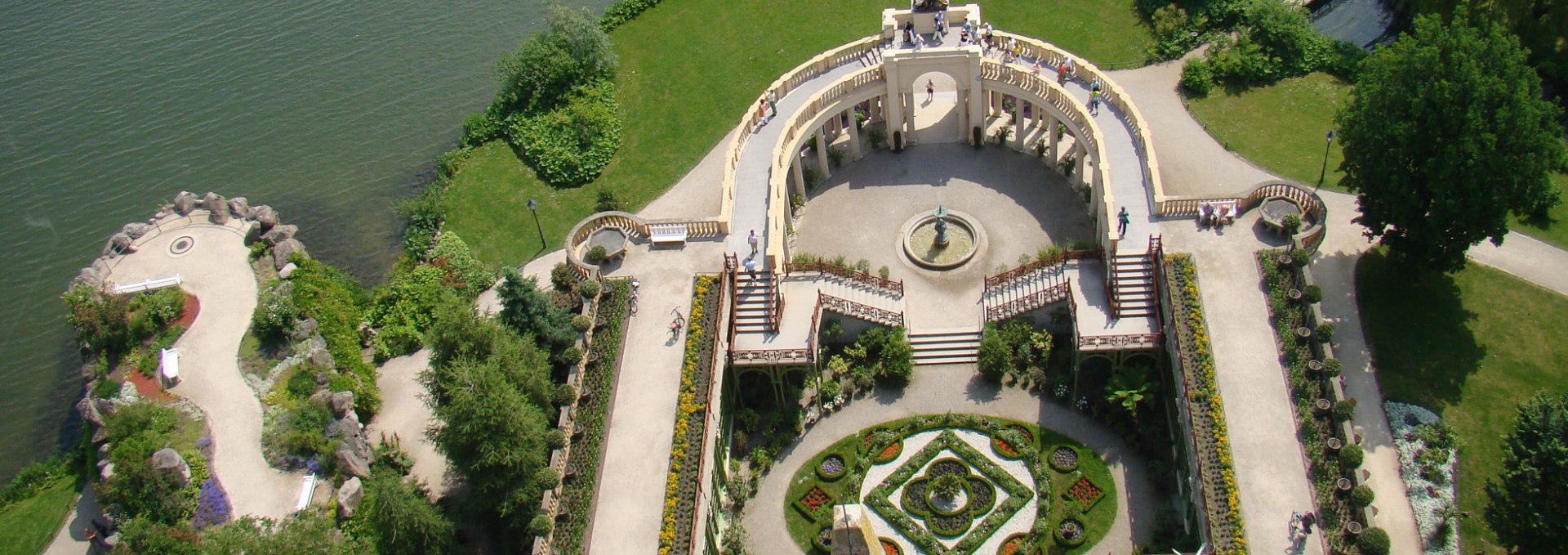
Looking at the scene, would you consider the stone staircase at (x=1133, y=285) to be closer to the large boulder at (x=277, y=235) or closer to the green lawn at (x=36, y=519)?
the large boulder at (x=277, y=235)

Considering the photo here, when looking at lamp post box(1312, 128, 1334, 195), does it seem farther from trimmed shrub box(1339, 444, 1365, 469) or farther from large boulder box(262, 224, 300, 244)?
large boulder box(262, 224, 300, 244)

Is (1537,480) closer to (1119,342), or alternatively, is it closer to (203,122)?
(1119,342)

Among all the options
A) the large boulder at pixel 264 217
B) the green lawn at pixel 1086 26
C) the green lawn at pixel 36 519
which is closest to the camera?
the green lawn at pixel 36 519

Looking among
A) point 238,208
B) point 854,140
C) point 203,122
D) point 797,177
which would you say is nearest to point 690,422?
point 797,177

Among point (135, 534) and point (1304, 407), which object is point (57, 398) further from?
point (1304, 407)

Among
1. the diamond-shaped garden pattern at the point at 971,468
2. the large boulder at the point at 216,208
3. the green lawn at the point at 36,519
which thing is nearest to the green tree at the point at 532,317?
the diamond-shaped garden pattern at the point at 971,468

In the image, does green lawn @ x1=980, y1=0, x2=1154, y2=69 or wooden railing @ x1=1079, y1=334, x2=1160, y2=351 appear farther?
green lawn @ x1=980, y1=0, x2=1154, y2=69

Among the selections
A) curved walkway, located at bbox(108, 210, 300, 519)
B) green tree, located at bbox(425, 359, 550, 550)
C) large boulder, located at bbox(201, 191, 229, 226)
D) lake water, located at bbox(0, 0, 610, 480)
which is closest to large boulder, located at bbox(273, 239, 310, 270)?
curved walkway, located at bbox(108, 210, 300, 519)
